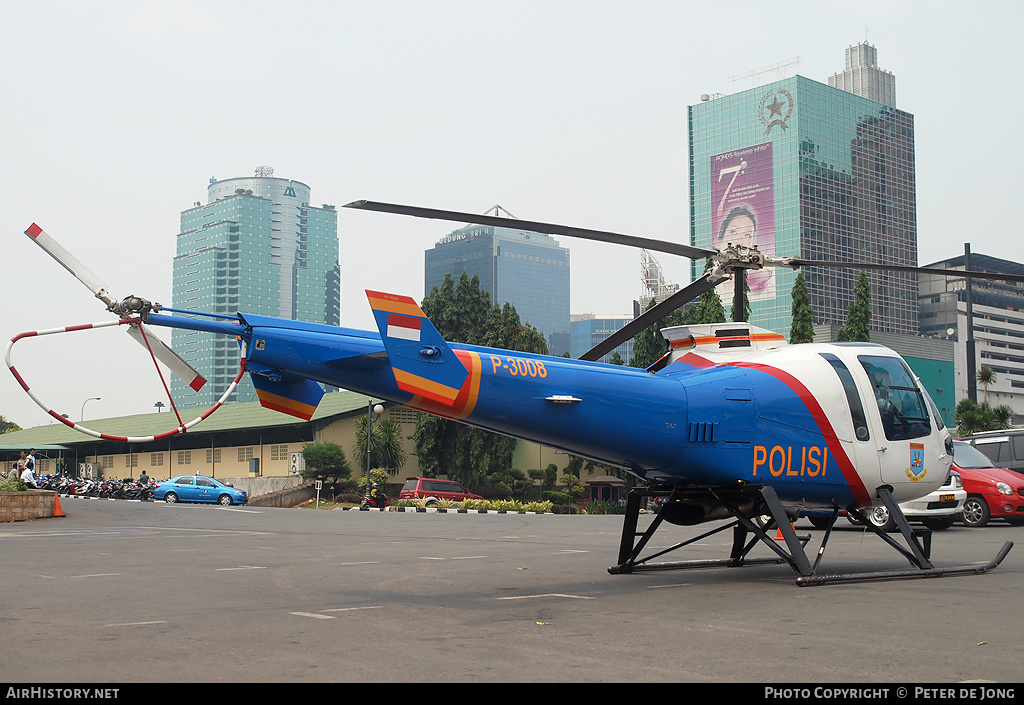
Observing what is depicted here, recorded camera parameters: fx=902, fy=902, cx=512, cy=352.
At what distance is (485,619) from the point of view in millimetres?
6902

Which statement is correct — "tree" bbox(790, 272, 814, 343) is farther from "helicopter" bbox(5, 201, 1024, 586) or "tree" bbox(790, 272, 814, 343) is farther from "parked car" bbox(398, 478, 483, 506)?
"helicopter" bbox(5, 201, 1024, 586)

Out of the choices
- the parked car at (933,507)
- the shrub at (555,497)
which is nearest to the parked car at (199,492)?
the shrub at (555,497)

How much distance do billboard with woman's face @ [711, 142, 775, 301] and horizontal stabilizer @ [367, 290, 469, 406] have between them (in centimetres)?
12408

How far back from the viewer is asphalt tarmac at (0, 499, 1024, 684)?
16.3 feet

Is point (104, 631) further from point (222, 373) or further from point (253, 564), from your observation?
point (222, 373)

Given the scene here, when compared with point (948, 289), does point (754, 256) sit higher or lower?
lower

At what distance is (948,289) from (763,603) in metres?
144

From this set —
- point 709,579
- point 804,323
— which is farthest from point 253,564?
point 804,323

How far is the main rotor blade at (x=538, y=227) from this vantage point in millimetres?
7285

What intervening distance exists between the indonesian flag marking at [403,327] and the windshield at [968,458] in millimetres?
14859

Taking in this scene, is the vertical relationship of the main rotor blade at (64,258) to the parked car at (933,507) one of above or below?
above

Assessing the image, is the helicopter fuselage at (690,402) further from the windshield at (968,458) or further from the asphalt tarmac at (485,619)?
the windshield at (968,458)

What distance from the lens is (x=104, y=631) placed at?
6.29 metres

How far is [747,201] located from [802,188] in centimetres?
800
